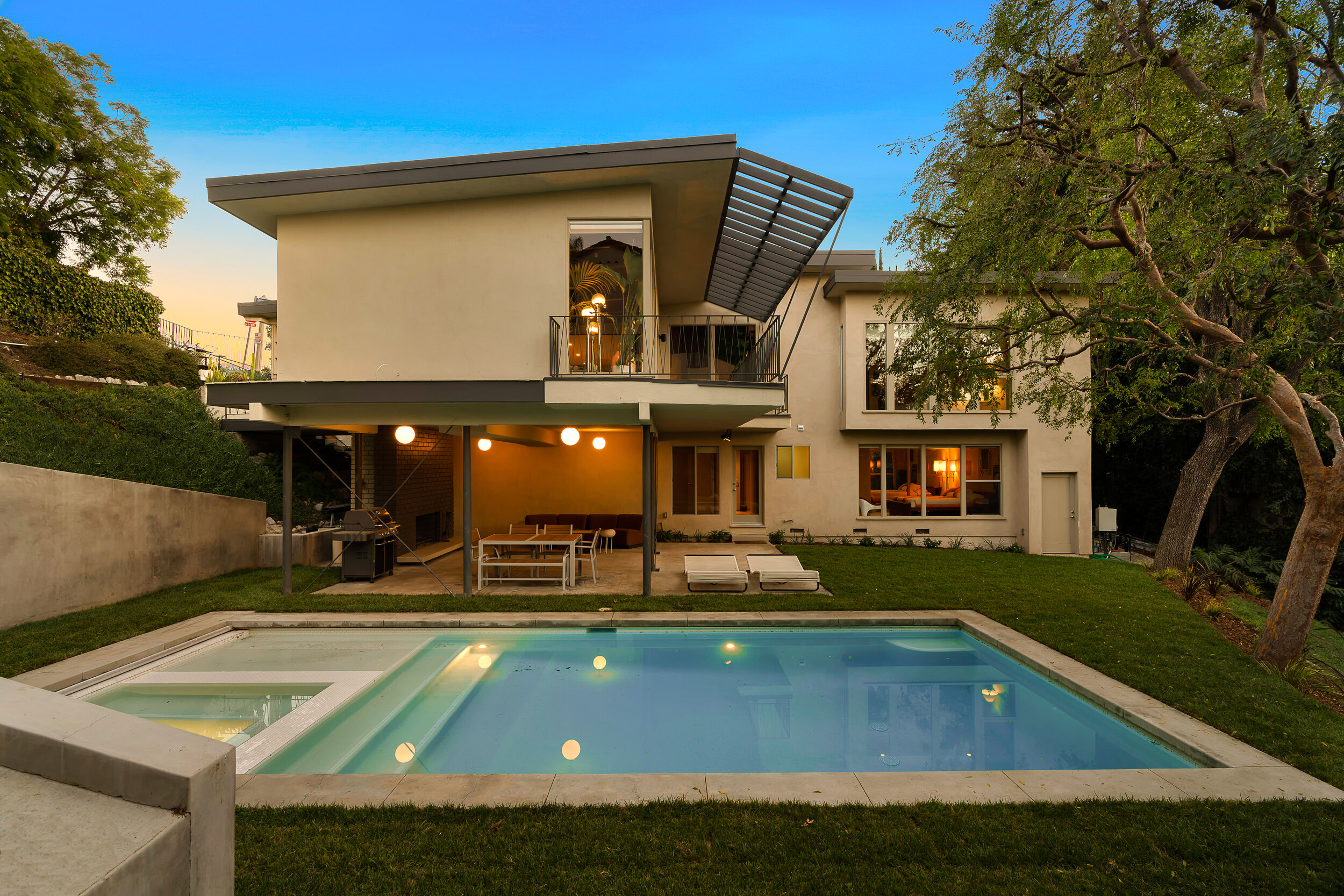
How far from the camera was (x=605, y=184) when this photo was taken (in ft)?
28.2

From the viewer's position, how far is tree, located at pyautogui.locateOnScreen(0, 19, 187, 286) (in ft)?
45.5

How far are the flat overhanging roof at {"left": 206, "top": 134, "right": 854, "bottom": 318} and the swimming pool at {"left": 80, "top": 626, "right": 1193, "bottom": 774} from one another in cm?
573

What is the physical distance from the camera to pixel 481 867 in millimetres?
2971

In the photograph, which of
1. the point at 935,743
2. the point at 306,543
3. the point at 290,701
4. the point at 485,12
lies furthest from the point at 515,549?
the point at 485,12

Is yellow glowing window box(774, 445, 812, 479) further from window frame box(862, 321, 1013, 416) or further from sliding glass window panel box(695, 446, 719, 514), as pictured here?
window frame box(862, 321, 1013, 416)

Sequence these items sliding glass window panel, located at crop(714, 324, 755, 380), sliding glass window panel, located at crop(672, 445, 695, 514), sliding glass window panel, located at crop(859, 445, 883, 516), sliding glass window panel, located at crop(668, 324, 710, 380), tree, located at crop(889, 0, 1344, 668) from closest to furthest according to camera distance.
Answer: tree, located at crop(889, 0, 1344, 668) < sliding glass window panel, located at crop(668, 324, 710, 380) < sliding glass window panel, located at crop(859, 445, 883, 516) < sliding glass window panel, located at crop(714, 324, 755, 380) < sliding glass window panel, located at crop(672, 445, 695, 514)

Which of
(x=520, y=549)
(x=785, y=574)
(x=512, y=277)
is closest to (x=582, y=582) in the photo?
(x=520, y=549)

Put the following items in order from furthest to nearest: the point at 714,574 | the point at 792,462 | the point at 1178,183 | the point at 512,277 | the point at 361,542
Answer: the point at 792,462, the point at 361,542, the point at 714,574, the point at 512,277, the point at 1178,183

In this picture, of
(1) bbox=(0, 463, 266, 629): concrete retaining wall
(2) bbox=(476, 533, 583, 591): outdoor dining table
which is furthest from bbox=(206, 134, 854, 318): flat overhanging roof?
(2) bbox=(476, 533, 583, 591): outdoor dining table

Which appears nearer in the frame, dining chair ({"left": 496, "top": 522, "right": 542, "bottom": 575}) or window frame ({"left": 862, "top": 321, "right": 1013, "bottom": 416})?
dining chair ({"left": 496, "top": 522, "right": 542, "bottom": 575})

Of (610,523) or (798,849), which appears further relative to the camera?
(610,523)

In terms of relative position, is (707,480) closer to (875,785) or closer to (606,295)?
(606,295)

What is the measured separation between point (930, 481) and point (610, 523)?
27.4ft

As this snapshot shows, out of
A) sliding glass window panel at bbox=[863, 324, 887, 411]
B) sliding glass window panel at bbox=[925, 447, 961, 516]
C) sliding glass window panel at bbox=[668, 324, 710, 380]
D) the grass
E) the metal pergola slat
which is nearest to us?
the grass
